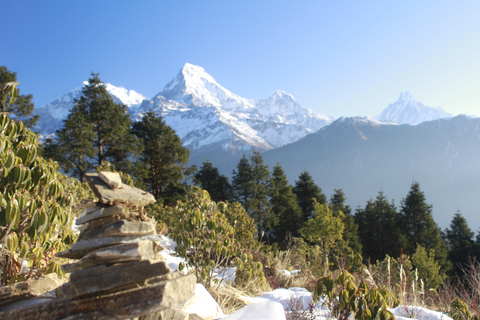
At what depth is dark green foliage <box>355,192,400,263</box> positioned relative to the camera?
2708cm

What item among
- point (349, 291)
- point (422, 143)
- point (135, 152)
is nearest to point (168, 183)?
point (135, 152)

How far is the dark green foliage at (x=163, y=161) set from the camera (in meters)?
21.5

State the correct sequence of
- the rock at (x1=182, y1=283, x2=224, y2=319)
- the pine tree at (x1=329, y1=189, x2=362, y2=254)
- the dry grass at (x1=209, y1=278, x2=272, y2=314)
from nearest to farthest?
1. the rock at (x1=182, y1=283, x2=224, y2=319)
2. the dry grass at (x1=209, y1=278, x2=272, y2=314)
3. the pine tree at (x1=329, y1=189, x2=362, y2=254)

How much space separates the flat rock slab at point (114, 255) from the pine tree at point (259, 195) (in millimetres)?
23016

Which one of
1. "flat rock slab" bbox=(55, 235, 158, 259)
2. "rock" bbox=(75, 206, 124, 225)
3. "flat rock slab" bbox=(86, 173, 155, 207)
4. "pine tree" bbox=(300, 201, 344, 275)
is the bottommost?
"pine tree" bbox=(300, 201, 344, 275)

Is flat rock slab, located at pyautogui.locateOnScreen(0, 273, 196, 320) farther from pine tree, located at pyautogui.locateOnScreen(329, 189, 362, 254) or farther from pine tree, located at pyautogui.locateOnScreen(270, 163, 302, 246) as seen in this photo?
pine tree, located at pyautogui.locateOnScreen(270, 163, 302, 246)

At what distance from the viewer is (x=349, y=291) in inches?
111

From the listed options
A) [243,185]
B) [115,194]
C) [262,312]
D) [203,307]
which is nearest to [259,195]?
[243,185]

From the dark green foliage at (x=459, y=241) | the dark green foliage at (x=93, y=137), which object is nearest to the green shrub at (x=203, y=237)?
the dark green foliage at (x=93, y=137)

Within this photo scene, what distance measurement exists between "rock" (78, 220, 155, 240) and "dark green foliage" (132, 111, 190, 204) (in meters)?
19.0

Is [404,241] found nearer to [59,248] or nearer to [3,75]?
[59,248]

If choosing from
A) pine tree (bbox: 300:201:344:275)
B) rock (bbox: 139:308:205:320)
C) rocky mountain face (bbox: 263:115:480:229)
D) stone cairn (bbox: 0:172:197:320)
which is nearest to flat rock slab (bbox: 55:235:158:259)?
stone cairn (bbox: 0:172:197:320)

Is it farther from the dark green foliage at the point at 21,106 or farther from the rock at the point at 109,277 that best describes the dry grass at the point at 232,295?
the dark green foliage at the point at 21,106

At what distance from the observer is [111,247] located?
1905 mm
